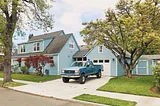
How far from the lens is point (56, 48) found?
24.2m

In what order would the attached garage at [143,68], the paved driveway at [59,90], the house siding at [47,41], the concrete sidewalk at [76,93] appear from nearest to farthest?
the concrete sidewalk at [76,93], the paved driveway at [59,90], the attached garage at [143,68], the house siding at [47,41]

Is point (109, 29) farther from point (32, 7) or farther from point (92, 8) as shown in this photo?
point (32, 7)

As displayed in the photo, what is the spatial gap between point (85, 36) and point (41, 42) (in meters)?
11.1

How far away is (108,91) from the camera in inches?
444

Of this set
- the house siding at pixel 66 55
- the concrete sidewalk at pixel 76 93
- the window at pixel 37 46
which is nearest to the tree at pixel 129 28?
the concrete sidewalk at pixel 76 93

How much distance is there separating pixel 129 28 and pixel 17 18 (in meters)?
10.2

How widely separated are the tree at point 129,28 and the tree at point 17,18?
13.7 ft

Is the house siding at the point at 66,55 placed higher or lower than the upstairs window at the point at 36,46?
lower

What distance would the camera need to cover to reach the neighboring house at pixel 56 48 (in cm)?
2338

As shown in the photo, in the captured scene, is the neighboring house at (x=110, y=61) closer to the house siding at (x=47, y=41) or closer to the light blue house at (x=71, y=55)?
the light blue house at (x=71, y=55)

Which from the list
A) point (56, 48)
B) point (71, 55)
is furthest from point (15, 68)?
point (71, 55)

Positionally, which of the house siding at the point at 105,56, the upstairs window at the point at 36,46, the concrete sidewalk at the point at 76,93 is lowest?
the concrete sidewalk at the point at 76,93

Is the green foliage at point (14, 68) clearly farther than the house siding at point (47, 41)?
Yes

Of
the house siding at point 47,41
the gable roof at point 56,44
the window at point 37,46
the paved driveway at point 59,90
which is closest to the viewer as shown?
the paved driveway at point 59,90
